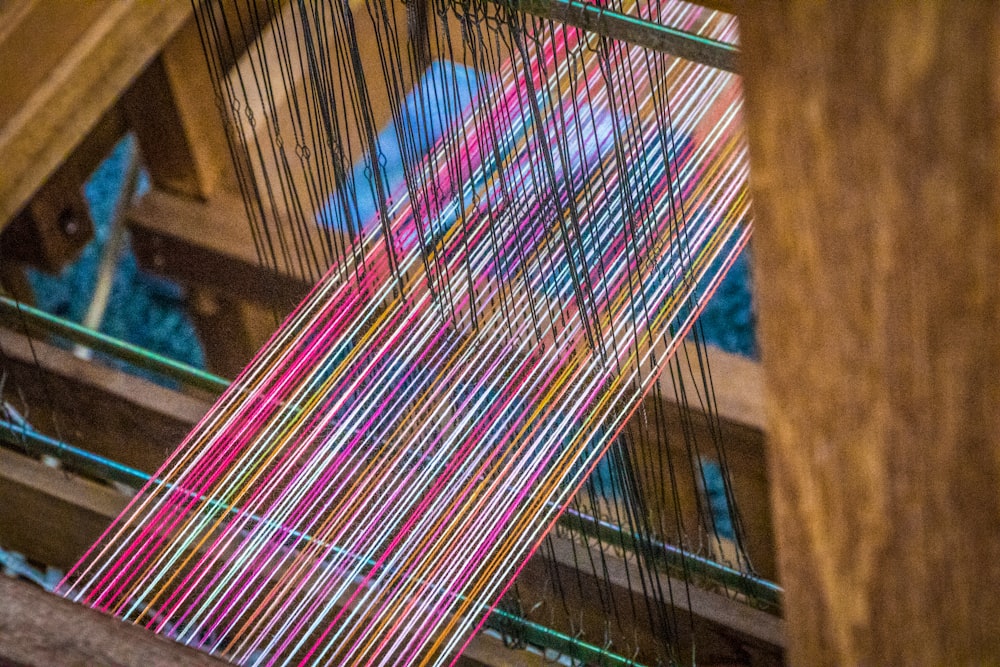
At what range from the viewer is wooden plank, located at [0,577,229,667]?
93 centimetres

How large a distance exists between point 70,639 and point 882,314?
2.15ft

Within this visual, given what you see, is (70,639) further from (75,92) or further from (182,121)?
(182,121)

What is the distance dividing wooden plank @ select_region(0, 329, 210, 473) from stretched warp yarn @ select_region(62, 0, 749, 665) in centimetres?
44

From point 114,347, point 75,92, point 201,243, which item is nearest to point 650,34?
point 75,92

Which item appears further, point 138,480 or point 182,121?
point 182,121

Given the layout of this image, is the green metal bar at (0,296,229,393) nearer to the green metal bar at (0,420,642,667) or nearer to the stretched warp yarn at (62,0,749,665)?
the green metal bar at (0,420,642,667)

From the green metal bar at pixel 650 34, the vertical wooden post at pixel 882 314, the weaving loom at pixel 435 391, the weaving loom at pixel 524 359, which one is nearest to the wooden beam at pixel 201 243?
the weaving loom at pixel 524 359

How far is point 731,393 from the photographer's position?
260cm

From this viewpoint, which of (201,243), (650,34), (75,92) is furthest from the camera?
(201,243)

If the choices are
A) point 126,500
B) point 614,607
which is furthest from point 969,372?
point 126,500

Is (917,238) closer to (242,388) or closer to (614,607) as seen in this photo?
(242,388)

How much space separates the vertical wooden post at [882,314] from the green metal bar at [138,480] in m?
1.40

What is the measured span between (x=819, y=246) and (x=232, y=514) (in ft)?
5.73

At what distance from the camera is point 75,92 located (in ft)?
8.69
